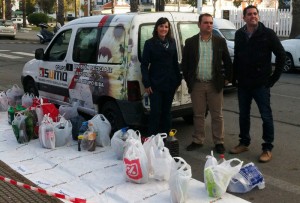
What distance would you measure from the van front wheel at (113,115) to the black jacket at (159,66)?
0.79 m

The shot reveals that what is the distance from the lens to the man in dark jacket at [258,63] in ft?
16.2

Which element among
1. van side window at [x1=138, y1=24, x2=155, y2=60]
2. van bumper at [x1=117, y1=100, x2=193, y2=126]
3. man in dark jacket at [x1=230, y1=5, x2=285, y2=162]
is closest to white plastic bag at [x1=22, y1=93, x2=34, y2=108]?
van bumper at [x1=117, y1=100, x2=193, y2=126]

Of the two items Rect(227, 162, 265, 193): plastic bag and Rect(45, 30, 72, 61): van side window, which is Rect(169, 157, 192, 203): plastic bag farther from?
Rect(45, 30, 72, 61): van side window

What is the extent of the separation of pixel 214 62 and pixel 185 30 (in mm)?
957

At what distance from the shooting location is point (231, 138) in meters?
6.20

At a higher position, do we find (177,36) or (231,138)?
(177,36)

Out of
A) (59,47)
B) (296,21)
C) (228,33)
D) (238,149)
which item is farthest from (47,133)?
(296,21)

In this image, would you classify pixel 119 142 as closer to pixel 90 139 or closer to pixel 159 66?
pixel 90 139

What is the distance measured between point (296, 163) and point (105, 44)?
2979mm

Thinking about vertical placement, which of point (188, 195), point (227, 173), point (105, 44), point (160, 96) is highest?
point (105, 44)

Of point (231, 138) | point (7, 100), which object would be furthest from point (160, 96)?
point (7, 100)

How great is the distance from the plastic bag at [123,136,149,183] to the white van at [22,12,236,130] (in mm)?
1154

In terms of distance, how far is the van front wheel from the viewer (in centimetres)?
580

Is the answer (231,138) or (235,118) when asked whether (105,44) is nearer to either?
(231,138)
